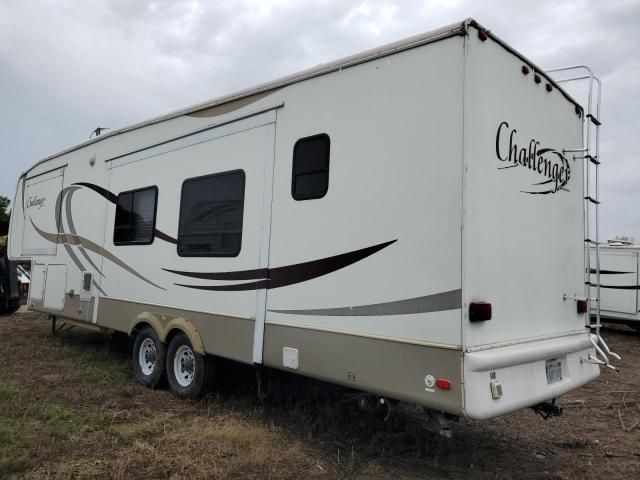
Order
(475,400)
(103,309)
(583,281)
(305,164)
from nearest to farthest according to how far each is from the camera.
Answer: (475,400), (305,164), (583,281), (103,309)

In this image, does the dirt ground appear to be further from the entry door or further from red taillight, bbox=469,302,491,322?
the entry door

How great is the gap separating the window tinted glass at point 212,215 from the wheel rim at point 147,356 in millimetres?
1300

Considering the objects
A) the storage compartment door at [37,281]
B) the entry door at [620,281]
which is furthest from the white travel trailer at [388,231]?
the entry door at [620,281]

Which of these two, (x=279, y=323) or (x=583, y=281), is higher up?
(x=583, y=281)

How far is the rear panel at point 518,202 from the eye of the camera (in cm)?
345

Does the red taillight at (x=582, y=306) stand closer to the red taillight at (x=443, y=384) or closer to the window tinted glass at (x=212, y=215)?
the red taillight at (x=443, y=384)

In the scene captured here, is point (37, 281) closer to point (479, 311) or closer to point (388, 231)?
point (388, 231)

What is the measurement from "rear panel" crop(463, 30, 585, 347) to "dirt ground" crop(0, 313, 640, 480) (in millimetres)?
1104

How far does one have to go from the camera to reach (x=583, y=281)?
15.5 feet

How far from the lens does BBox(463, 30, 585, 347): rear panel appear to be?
3.45m

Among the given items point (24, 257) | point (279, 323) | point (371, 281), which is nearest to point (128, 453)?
point (279, 323)

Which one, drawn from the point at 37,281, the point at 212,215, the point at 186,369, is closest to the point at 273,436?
the point at 186,369

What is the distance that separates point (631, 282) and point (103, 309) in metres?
11.4

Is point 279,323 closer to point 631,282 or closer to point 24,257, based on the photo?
point 24,257
